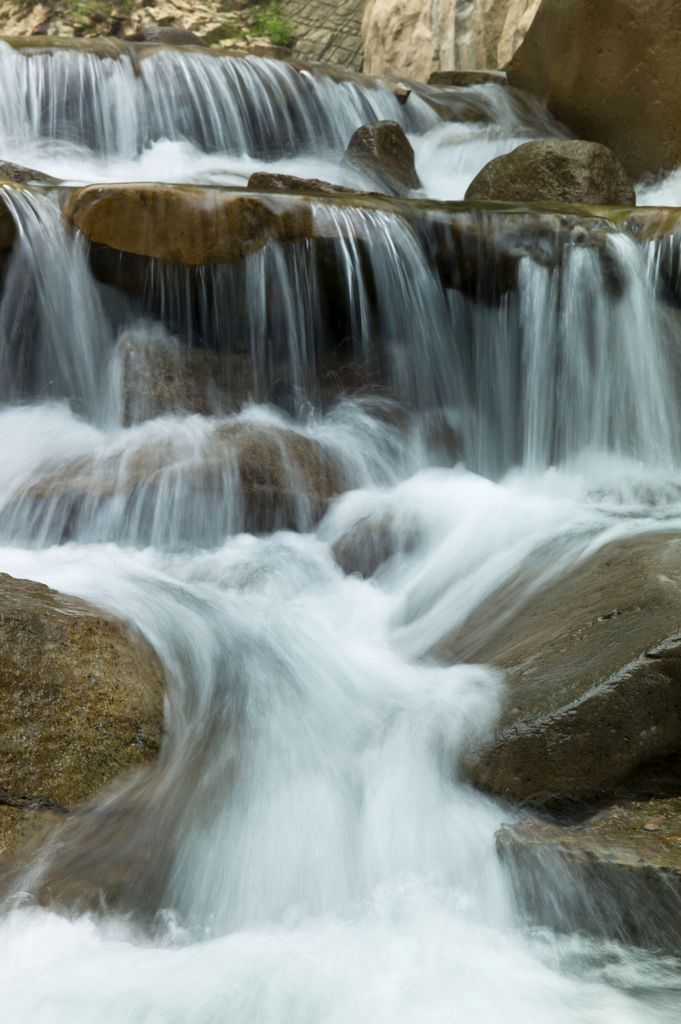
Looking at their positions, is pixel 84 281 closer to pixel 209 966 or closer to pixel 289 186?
pixel 289 186

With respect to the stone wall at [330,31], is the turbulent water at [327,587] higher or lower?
lower

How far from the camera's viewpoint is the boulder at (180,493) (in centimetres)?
467

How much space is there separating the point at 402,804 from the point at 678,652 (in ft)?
3.13

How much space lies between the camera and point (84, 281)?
5711mm

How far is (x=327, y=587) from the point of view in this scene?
14.6ft

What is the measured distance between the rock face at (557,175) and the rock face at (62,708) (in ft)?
20.6

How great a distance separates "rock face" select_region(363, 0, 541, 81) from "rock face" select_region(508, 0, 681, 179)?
7.02 feet

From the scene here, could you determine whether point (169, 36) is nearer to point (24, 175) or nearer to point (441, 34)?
point (441, 34)

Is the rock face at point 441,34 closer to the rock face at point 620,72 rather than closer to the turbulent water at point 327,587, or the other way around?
the rock face at point 620,72

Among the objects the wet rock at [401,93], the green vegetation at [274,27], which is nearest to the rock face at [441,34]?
the wet rock at [401,93]

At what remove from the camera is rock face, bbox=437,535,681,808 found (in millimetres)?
2572

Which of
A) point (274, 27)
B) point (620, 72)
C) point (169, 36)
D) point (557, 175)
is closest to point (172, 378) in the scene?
point (557, 175)

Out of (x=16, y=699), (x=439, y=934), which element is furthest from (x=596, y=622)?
(x=16, y=699)

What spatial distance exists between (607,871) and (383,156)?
8.22 metres
